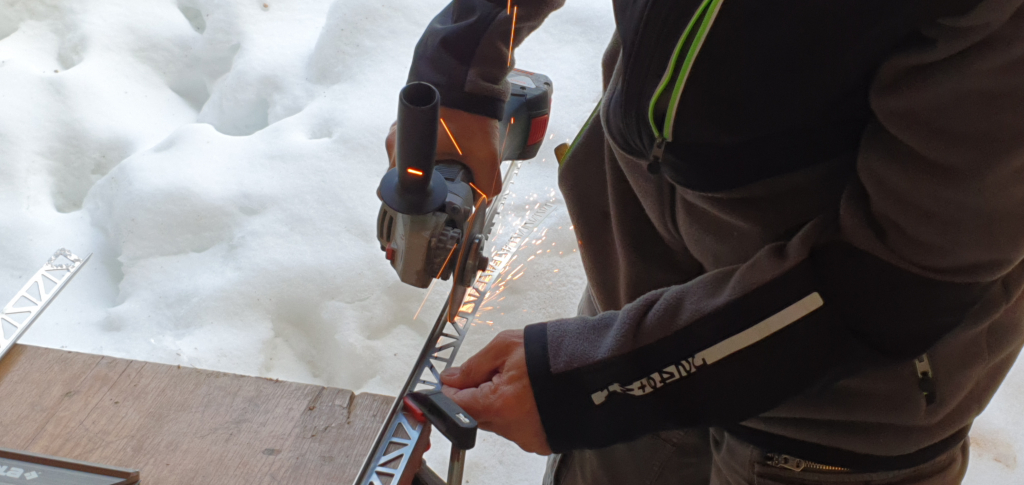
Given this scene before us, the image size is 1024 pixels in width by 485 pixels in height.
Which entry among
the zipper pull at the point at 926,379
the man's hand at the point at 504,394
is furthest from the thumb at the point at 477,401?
the zipper pull at the point at 926,379

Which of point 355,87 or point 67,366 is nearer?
point 67,366

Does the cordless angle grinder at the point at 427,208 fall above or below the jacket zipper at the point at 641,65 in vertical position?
below

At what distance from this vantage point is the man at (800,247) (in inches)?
19.3

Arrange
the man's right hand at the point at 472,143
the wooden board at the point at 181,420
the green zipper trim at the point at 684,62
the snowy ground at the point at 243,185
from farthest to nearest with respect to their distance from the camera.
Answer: the snowy ground at the point at 243,185, the man's right hand at the point at 472,143, the wooden board at the point at 181,420, the green zipper trim at the point at 684,62

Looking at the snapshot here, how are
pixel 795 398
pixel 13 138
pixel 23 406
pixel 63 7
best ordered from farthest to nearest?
pixel 63 7 < pixel 13 138 < pixel 23 406 < pixel 795 398

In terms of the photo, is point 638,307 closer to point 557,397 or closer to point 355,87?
point 557,397

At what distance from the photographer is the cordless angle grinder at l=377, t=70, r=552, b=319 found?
0.85 metres

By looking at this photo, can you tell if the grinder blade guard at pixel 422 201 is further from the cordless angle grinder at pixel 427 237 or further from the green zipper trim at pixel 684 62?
the green zipper trim at pixel 684 62

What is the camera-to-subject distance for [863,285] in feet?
1.82

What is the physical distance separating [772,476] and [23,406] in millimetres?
1063

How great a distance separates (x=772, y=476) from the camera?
2.35 ft

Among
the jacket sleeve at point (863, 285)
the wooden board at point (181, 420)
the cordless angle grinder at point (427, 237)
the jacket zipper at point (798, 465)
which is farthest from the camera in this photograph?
the wooden board at point (181, 420)

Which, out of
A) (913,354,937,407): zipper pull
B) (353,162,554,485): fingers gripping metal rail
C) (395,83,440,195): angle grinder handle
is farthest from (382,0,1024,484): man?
(395,83,440,195): angle grinder handle

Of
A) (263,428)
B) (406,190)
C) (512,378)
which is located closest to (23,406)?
(263,428)
